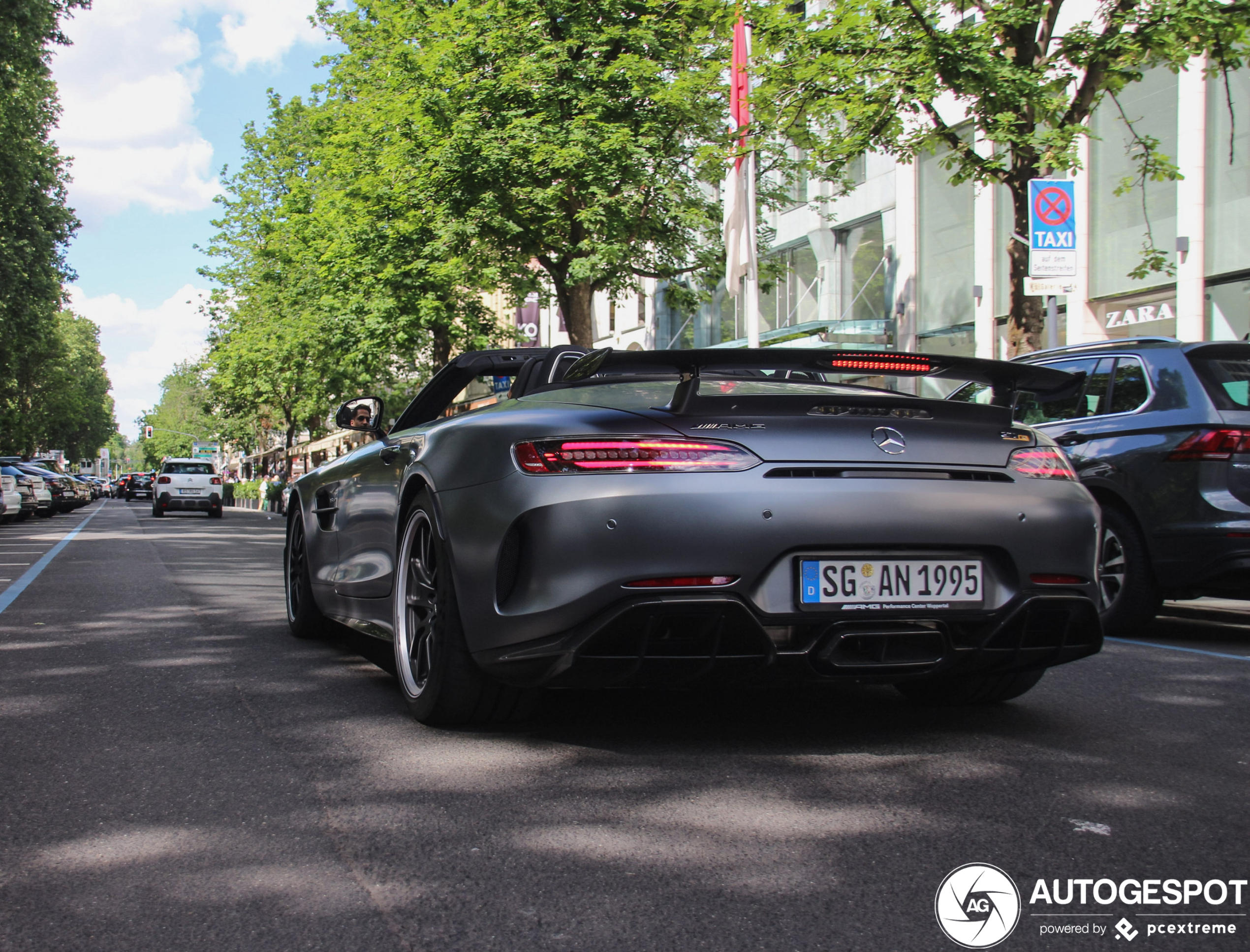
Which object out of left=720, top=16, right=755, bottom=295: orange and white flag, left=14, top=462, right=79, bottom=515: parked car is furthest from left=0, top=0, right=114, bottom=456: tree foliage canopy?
left=720, top=16, right=755, bottom=295: orange and white flag

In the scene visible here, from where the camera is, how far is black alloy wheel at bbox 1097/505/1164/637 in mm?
7418

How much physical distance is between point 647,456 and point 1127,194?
59.2ft

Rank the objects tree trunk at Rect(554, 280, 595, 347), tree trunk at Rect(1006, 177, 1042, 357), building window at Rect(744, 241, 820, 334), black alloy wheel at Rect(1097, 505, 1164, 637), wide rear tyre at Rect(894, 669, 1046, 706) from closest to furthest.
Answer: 1. wide rear tyre at Rect(894, 669, 1046, 706)
2. black alloy wheel at Rect(1097, 505, 1164, 637)
3. tree trunk at Rect(1006, 177, 1042, 357)
4. tree trunk at Rect(554, 280, 595, 347)
5. building window at Rect(744, 241, 820, 334)

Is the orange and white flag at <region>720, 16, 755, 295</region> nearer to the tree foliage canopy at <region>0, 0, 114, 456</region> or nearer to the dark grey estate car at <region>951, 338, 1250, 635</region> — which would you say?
the dark grey estate car at <region>951, 338, 1250, 635</region>

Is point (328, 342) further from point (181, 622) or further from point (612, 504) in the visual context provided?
point (612, 504)

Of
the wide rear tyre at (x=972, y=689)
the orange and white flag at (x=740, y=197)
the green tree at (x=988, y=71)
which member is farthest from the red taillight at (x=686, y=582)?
the orange and white flag at (x=740, y=197)

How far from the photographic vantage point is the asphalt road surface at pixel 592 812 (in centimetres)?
255

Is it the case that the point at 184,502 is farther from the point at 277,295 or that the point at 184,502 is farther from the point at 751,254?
the point at 751,254

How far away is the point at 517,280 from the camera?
25328 millimetres

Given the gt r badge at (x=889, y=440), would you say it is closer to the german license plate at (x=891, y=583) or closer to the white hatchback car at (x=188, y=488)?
the german license plate at (x=891, y=583)

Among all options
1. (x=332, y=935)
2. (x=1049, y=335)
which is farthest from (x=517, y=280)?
(x=332, y=935)

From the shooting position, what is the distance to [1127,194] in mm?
19453

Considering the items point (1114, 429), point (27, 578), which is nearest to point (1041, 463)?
point (1114, 429)

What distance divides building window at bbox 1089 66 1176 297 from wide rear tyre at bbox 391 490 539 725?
1698 centimetres
